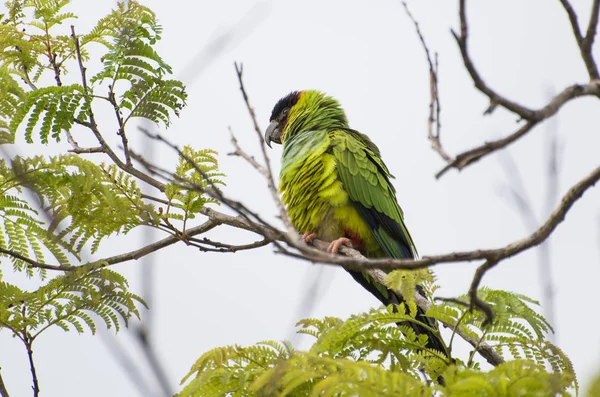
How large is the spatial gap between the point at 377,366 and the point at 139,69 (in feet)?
7.40

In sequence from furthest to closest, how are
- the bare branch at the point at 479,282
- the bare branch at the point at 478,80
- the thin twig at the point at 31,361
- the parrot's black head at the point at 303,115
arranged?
the parrot's black head at the point at 303,115 < the thin twig at the point at 31,361 < the bare branch at the point at 479,282 < the bare branch at the point at 478,80

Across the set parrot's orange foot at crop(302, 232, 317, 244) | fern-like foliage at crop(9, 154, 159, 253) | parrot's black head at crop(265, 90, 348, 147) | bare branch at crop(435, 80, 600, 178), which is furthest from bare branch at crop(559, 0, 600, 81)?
parrot's black head at crop(265, 90, 348, 147)

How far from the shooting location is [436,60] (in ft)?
8.58

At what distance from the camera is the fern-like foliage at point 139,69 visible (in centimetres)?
360

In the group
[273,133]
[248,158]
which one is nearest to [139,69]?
[248,158]

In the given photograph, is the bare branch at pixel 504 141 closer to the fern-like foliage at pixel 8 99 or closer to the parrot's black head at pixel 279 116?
the fern-like foliage at pixel 8 99

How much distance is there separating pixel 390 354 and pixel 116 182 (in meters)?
1.76

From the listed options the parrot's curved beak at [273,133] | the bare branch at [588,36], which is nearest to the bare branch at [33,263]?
the bare branch at [588,36]

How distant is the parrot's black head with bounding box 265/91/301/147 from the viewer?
6402 millimetres

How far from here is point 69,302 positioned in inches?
135

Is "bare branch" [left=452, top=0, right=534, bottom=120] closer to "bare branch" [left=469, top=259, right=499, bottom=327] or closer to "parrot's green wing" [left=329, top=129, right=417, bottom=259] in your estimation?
"bare branch" [left=469, top=259, right=499, bottom=327]

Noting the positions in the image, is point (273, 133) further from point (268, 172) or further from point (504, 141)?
point (504, 141)

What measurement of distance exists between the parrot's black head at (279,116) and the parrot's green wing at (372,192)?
1.18m

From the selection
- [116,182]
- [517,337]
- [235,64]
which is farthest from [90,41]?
[517,337]
